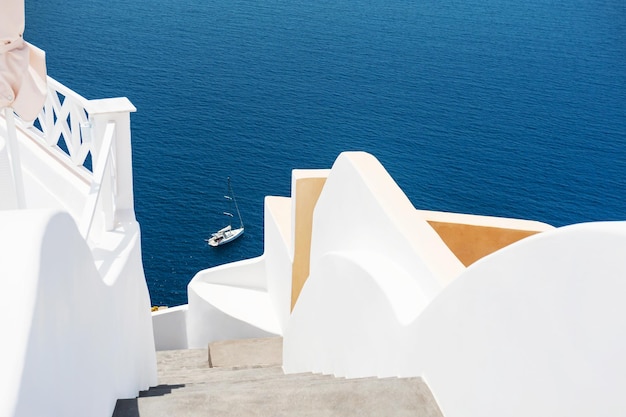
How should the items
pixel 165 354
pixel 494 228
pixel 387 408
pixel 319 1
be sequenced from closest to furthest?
pixel 387 408, pixel 494 228, pixel 165 354, pixel 319 1

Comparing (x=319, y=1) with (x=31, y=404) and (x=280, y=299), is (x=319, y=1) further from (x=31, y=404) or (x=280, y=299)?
(x=31, y=404)

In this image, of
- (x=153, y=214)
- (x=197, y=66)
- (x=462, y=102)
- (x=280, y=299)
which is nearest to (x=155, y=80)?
(x=197, y=66)

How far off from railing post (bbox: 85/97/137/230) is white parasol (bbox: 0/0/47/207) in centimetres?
37

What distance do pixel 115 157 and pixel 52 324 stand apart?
138 inches

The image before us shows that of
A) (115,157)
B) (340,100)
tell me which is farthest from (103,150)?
(340,100)

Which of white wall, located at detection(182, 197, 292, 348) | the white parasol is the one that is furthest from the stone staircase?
white wall, located at detection(182, 197, 292, 348)

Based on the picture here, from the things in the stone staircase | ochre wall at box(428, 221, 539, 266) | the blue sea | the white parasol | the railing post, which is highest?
the blue sea

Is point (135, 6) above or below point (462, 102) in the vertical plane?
above

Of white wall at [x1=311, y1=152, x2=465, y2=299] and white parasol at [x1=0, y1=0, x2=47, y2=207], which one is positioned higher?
white parasol at [x1=0, y1=0, x2=47, y2=207]

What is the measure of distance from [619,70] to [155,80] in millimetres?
32902

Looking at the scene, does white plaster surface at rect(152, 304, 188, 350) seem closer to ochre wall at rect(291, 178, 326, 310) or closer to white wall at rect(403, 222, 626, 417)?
ochre wall at rect(291, 178, 326, 310)

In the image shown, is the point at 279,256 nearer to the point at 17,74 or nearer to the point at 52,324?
the point at 17,74

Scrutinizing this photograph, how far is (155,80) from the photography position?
4691 cm

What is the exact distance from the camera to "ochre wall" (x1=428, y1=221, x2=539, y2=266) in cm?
613
